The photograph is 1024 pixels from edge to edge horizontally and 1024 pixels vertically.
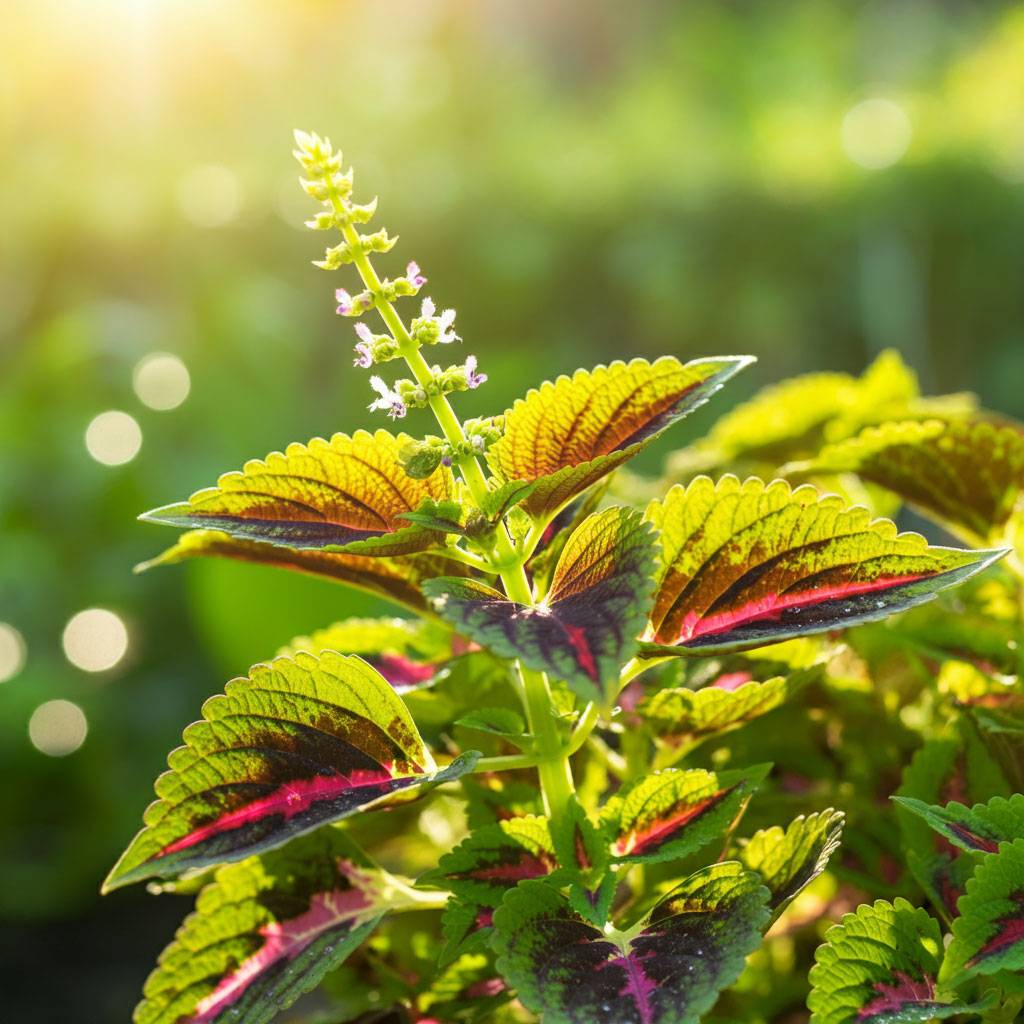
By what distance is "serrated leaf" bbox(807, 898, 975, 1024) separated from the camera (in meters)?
0.44

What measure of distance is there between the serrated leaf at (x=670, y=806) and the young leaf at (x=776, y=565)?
6 cm

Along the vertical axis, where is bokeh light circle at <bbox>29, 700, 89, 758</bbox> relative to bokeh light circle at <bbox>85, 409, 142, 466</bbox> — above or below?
below

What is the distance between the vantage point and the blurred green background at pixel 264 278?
6.82ft

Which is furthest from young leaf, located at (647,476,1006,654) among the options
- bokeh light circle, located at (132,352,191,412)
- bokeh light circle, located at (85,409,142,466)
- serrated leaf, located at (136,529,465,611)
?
bokeh light circle, located at (132,352,191,412)

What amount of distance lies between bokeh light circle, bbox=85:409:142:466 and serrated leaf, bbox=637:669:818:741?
1829 mm

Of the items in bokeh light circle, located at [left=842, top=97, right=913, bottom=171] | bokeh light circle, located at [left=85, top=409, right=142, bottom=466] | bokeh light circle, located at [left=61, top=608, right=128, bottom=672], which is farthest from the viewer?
bokeh light circle, located at [left=842, top=97, right=913, bottom=171]

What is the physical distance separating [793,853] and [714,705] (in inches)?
2.7

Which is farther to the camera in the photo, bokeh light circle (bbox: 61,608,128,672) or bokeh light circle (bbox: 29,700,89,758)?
bokeh light circle (bbox: 61,608,128,672)

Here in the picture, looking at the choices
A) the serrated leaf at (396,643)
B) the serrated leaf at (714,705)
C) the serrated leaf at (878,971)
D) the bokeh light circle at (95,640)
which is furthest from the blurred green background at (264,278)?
the serrated leaf at (878,971)

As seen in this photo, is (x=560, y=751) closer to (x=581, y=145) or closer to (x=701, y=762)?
(x=701, y=762)

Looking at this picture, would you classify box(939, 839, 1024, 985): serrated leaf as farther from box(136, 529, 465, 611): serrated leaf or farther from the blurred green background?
the blurred green background

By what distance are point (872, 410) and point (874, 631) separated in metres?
0.19

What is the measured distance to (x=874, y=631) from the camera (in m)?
0.63

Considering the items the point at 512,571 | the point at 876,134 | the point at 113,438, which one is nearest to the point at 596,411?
the point at 512,571
